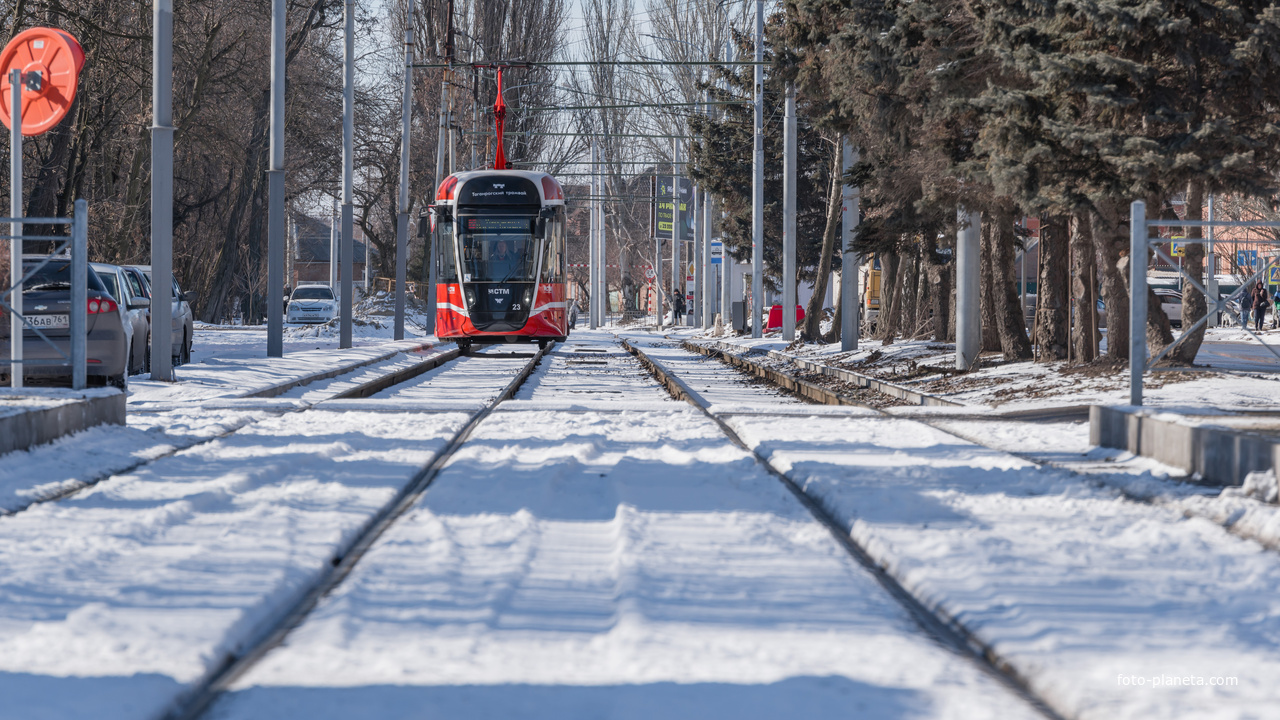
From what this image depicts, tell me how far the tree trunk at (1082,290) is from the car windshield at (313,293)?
43891 mm

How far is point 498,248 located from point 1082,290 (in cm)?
1273

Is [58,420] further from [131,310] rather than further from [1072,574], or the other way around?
[131,310]

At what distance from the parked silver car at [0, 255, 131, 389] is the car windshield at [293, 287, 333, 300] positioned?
140 feet

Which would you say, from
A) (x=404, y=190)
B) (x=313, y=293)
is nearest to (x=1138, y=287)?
(x=404, y=190)

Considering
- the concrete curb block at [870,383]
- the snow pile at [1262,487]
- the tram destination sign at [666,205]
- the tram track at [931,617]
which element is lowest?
the concrete curb block at [870,383]

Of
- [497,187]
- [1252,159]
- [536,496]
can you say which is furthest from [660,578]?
[497,187]

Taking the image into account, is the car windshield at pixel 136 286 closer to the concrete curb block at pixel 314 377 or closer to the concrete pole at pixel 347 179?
the concrete curb block at pixel 314 377

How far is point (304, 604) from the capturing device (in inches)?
208

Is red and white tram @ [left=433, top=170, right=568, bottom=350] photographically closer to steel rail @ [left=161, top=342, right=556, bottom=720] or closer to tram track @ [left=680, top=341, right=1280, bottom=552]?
tram track @ [left=680, top=341, right=1280, bottom=552]

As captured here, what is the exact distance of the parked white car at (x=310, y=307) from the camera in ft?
185

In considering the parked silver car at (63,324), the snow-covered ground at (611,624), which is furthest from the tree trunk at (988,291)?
the snow-covered ground at (611,624)

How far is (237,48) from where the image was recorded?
122 feet

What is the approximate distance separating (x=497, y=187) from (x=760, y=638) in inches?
913

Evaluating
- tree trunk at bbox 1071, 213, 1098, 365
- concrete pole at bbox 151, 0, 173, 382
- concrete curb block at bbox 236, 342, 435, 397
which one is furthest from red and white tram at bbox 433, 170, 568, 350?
tree trunk at bbox 1071, 213, 1098, 365
